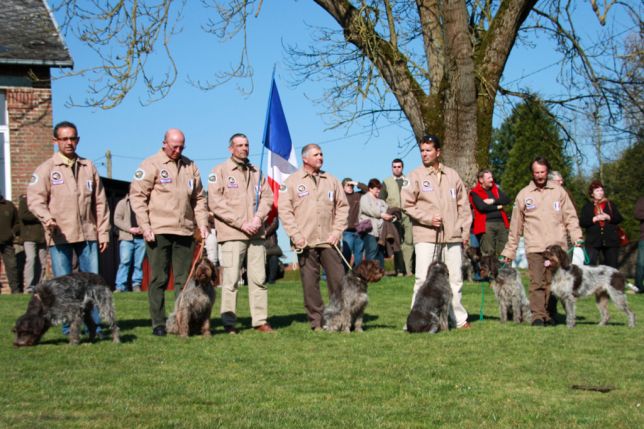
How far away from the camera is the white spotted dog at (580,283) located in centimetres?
1084

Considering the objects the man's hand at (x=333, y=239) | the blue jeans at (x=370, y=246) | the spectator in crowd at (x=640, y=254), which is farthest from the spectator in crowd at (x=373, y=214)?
the man's hand at (x=333, y=239)

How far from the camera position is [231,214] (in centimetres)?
1027

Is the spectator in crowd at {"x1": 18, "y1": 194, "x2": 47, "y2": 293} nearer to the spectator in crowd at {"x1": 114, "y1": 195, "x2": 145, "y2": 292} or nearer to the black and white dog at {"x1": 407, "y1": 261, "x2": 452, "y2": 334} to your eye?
the spectator in crowd at {"x1": 114, "y1": 195, "x2": 145, "y2": 292}

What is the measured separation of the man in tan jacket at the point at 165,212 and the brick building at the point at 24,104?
33.8 feet

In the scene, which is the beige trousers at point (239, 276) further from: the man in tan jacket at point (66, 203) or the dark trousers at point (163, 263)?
the man in tan jacket at point (66, 203)

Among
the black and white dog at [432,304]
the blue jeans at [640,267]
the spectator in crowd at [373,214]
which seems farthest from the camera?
the spectator in crowd at [373,214]

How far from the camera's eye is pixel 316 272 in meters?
10.7

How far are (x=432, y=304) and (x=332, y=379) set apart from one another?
3065 millimetres

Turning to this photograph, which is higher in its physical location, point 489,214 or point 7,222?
point 7,222

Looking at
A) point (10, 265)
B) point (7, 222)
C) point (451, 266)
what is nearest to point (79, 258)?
point (451, 266)

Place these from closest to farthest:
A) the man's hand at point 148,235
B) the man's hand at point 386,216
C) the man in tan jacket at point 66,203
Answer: the man in tan jacket at point 66,203
the man's hand at point 148,235
the man's hand at point 386,216

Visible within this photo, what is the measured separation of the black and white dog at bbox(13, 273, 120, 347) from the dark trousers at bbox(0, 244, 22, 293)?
9.07m

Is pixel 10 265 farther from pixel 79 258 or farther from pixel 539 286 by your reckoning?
pixel 539 286

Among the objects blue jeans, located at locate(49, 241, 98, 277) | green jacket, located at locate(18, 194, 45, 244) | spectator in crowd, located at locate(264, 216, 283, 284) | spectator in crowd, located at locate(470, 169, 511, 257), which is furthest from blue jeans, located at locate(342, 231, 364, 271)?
blue jeans, located at locate(49, 241, 98, 277)
